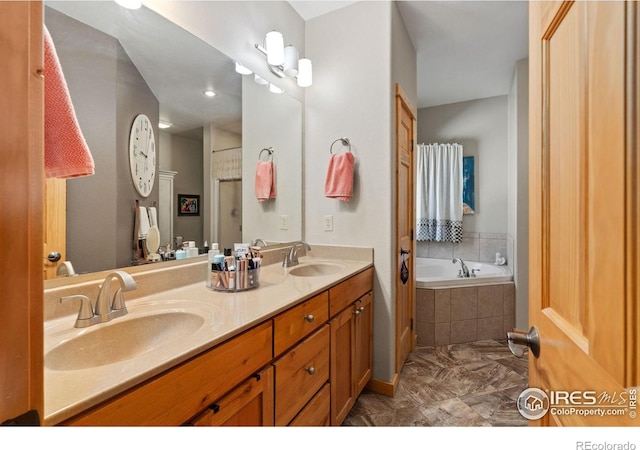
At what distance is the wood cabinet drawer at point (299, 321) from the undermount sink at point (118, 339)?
0.87 ft

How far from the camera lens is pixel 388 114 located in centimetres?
192

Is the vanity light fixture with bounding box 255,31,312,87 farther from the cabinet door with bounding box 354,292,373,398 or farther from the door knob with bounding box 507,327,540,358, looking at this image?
the door knob with bounding box 507,327,540,358

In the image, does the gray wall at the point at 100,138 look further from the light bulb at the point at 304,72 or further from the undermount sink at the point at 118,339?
the light bulb at the point at 304,72

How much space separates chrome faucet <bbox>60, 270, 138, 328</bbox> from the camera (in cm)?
87

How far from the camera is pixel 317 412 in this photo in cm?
131

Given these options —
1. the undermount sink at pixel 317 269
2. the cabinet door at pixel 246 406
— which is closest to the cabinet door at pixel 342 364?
the undermount sink at pixel 317 269

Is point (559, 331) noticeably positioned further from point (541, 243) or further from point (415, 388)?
point (415, 388)

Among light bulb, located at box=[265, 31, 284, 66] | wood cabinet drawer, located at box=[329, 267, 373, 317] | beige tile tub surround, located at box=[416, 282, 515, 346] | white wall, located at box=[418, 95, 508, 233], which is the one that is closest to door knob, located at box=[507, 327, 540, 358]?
wood cabinet drawer, located at box=[329, 267, 373, 317]

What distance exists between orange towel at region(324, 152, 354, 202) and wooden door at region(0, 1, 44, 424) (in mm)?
1703

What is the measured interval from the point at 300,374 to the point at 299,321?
0.70 feet

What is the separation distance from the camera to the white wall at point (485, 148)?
11.7 feet

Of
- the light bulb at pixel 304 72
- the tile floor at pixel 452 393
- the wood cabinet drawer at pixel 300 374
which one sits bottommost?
the tile floor at pixel 452 393

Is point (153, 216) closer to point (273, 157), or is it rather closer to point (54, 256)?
point (54, 256)

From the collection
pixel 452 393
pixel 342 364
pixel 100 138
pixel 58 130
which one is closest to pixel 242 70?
pixel 100 138
